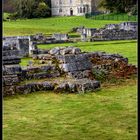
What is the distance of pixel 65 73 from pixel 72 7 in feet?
300

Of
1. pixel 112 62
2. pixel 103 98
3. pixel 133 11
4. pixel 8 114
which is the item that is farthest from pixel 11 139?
pixel 133 11

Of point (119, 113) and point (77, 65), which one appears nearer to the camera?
point (119, 113)

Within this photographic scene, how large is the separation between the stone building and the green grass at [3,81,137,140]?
88.1m

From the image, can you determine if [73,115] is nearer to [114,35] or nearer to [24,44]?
[24,44]

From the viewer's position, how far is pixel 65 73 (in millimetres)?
19781

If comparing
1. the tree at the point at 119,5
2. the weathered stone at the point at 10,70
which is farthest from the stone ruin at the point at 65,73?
the tree at the point at 119,5

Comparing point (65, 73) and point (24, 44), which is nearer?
point (65, 73)

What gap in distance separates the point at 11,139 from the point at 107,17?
65202 mm

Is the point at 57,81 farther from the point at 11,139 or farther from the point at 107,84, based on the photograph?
the point at 11,139

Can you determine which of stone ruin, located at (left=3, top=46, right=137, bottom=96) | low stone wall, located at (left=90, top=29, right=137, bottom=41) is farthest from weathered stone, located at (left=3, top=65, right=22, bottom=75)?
low stone wall, located at (left=90, top=29, right=137, bottom=41)

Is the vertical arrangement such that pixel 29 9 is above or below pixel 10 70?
above

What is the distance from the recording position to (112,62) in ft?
69.6

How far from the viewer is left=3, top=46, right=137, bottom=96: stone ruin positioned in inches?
663

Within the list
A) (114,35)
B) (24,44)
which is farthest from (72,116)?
(114,35)
